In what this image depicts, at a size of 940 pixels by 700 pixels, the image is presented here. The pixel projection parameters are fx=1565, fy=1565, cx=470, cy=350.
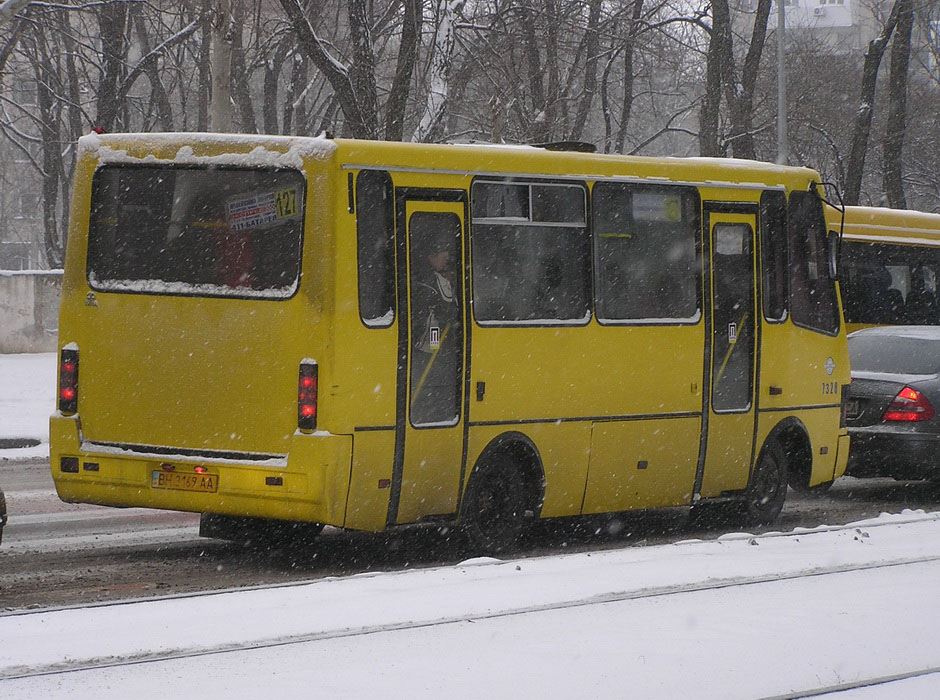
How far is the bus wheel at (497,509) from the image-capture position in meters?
10.0

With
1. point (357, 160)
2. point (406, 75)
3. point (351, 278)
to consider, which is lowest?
point (351, 278)

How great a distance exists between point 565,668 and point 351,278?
346cm

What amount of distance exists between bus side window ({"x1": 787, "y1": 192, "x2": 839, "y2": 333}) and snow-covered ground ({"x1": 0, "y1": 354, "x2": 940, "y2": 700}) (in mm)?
3514

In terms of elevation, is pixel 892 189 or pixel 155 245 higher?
pixel 892 189

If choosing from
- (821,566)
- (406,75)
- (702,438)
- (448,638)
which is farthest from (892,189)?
(448,638)

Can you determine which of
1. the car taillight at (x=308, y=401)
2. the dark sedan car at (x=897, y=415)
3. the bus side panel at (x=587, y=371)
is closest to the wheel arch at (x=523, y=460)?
the bus side panel at (x=587, y=371)

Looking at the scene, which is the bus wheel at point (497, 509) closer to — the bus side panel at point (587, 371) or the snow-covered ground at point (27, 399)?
the bus side panel at point (587, 371)

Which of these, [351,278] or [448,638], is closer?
[448,638]

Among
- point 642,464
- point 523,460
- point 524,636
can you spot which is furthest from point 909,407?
point 524,636

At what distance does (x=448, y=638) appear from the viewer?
666 cm

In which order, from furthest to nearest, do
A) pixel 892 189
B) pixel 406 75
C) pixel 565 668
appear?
1. pixel 892 189
2. pixel 406 75
3. pixel 565 668

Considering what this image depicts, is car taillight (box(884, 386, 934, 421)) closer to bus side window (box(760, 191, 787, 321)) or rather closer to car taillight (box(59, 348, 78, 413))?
bus side window (box(760, 191, 787, 321))

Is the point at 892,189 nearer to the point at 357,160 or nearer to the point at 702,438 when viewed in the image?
the point at 702,438

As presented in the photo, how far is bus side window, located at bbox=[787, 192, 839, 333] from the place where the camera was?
40.2ft
